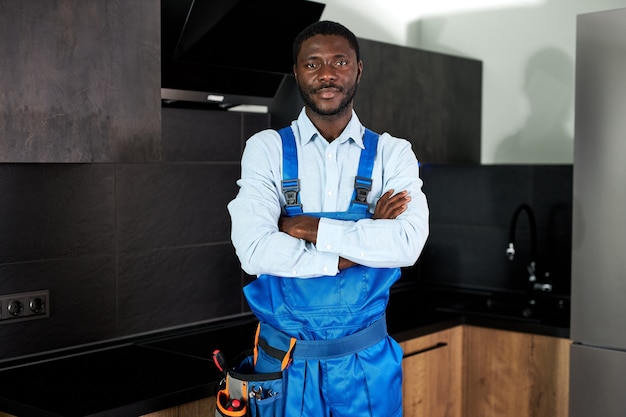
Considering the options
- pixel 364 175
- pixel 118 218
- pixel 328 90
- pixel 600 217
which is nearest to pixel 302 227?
pixel 364 175

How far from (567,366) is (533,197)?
2.94ft

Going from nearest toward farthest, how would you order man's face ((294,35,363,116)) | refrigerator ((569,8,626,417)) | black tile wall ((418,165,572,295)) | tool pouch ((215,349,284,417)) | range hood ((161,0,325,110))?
1. tool pouch ((215,349,284,417))
2. man's face ((294,35,363,116))
3. range hood ((161,0,325,110))
4. refrigerator ((569,8,626,417))
5. black tile wall ((418,165,572,295))

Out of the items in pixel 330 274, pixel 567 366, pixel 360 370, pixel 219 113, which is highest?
pixel 219 113

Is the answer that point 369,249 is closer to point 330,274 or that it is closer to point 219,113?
point 330,274

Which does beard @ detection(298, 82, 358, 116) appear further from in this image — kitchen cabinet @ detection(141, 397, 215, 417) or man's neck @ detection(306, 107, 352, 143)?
kitchen cabinet @ detection(141, 397, 215, 417)

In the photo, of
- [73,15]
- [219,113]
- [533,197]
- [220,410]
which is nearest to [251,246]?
[220,410]

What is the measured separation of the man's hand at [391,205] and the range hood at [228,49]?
950 mm

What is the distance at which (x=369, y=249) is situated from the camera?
1.91 meters

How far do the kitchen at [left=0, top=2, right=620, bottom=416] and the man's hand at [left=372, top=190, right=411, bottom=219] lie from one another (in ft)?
2.39

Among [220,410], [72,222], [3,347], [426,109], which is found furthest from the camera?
[426,109]

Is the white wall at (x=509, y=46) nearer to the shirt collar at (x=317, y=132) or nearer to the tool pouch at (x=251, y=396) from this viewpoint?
the shirt collar at (x=317, y=132)

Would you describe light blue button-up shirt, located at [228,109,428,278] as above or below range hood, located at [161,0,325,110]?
below

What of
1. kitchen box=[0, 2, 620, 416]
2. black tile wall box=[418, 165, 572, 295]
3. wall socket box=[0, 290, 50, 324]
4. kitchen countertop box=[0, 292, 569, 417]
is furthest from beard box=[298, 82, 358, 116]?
black tile wall box=[418, 165, 572, 295]

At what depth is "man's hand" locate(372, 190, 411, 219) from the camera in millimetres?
1969
